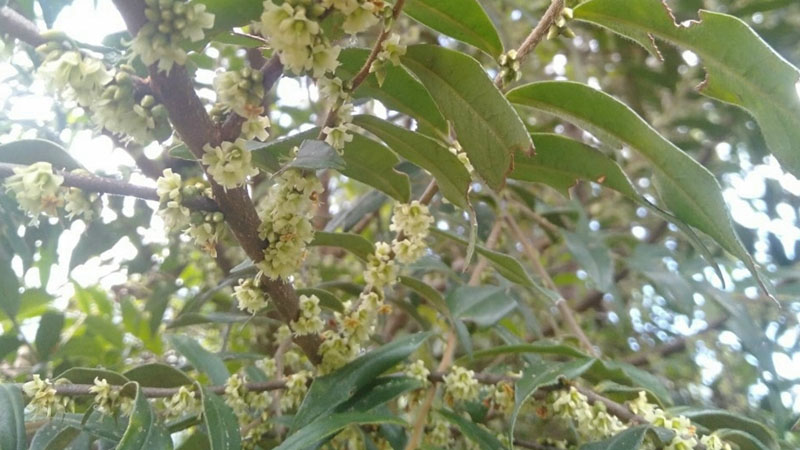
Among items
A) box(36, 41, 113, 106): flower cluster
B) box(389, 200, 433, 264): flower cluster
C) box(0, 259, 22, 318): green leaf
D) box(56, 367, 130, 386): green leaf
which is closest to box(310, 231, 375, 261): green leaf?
box(389, 200, 433, 264): flower cluster

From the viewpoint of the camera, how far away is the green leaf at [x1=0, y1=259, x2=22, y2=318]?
1.18 meters

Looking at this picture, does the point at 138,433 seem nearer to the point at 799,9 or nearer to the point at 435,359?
the point at 435,359

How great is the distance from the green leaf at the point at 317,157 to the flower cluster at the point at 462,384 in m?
0.45

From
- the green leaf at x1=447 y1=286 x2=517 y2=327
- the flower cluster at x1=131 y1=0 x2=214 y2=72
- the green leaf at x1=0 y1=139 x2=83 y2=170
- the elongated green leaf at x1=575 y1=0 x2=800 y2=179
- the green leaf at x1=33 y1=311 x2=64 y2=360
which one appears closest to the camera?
the flower cluster at x1=131 y1=0 x2=214 y2=72

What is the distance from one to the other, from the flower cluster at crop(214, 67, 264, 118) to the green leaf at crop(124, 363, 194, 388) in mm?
401

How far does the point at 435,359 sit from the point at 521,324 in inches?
14.3

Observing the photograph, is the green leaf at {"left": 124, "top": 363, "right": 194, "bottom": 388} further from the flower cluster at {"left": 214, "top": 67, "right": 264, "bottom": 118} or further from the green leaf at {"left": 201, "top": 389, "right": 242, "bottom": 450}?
the flower cluster at {"left": 214, "top": 67, "right": 264, "bottom": 118}

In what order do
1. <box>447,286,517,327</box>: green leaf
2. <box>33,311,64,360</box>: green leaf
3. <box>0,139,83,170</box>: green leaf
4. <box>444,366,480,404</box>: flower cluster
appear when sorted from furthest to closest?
<box>33,311,64,360</box>: green leaf → <box>447,286,517,327</box>: green leaf → <box>444,366,480,404</box>: flower cluster → <box>0,139,83,170</box>: green leaf

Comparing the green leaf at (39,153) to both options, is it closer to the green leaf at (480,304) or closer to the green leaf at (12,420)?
the green leaf at (12,420)

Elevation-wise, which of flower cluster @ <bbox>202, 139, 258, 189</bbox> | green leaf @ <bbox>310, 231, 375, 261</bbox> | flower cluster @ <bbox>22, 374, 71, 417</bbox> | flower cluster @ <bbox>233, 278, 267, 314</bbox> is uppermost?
flower cluster @ <bbox>202, 139, 258, 189</bbox>

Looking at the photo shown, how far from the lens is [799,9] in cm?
172

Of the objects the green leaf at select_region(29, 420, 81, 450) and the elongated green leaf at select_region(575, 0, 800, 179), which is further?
the green leaf at select_region(29, 420, 81, 450)

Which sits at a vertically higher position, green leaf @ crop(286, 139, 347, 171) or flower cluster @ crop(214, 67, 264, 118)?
flower cluster @ crop(214, 67, 264, 118)

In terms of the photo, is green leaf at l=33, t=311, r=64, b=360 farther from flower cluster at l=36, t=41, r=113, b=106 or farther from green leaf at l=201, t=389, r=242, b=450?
flower cluster at l=36, t=41, r=113, b=106
